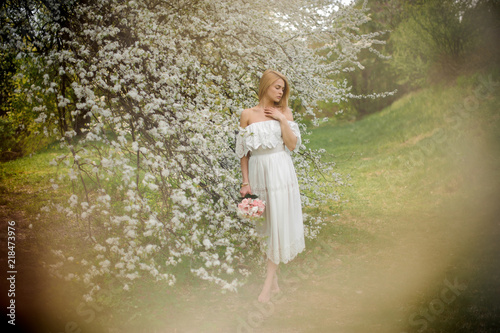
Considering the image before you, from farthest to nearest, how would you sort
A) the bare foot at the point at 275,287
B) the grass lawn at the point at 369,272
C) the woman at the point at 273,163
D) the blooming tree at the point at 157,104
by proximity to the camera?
the bare foot at the point at 275,287 < the woman at the point at 273,163 < the grass lawn at the point at 369,272 < the blooming tree at the point at 157,104

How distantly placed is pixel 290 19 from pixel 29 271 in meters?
5.33

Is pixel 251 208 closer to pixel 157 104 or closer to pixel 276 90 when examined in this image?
pixel 276 90

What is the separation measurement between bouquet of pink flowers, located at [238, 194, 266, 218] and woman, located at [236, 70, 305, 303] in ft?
0.81

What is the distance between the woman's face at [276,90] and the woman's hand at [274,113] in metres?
0.13

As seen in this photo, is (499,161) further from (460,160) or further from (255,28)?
(255,28)

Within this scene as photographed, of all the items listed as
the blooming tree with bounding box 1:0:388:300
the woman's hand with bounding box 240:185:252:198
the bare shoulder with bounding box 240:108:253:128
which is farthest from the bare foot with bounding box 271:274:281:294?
the bare shoulder with bounding box 240:108:253:128

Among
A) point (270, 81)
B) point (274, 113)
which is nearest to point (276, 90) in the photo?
point (270, 81)

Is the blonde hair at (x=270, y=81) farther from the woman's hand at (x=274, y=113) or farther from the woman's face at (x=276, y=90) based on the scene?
the woman's hand at (x=274, y=113)

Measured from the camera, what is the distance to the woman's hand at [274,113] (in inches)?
147

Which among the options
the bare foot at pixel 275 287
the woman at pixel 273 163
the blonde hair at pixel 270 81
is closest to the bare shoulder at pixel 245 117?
the woman at pixel 273 163

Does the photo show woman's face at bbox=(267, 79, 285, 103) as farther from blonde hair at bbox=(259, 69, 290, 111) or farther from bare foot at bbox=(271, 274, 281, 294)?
bare foot at bbox=(271, 274, 281, 294)

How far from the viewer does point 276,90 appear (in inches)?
150

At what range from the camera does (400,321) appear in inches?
138

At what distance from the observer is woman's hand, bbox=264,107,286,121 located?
3.73m
